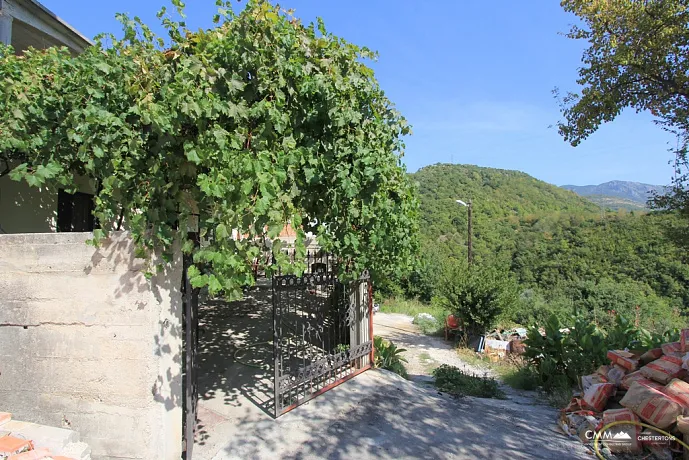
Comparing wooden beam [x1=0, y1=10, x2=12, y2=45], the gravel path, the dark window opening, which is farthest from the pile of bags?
wooden beam [x1=0, y1=10, x2=12, y2=45]

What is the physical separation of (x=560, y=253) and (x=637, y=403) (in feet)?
96.7

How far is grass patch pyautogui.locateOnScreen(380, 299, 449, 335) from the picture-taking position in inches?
582

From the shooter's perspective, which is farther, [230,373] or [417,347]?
[417,347]

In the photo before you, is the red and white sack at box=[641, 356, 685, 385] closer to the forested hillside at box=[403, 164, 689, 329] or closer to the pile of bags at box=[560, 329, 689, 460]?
the pile of bags at box=[560, 329, 689, 460]

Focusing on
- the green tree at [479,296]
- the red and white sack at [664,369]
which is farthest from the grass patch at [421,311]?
the red and white sack at [664,369]

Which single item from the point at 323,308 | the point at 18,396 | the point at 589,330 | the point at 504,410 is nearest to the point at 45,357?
the point at 18,396

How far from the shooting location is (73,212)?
6855 mm

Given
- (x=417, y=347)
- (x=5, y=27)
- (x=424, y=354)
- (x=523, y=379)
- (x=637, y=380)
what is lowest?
(x=417, y=347)

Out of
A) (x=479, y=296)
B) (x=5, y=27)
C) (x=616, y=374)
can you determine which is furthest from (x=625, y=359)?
(x=5, y=27)

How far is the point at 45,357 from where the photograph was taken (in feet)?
10.8

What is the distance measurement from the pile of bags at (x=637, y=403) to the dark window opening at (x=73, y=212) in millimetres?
7765

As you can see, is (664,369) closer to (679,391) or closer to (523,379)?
(679,391)

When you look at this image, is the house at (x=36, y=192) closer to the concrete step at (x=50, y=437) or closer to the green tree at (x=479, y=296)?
the concrete step at (x=50, y=437)

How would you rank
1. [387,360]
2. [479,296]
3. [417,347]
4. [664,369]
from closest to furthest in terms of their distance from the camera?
[664,369] < [387,360] < [479,296] < [417,347]
